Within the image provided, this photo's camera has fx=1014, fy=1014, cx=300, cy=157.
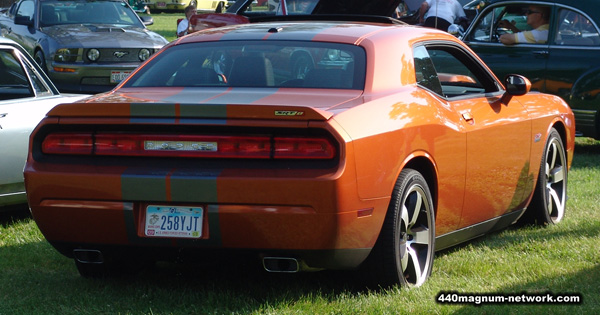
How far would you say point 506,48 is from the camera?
462 inches

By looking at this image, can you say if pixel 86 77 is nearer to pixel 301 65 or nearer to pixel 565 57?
pixel 565 57

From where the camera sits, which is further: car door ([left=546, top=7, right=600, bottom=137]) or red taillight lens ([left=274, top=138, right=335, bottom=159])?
car door ([left=546, top=7, right=600, bottom=137])

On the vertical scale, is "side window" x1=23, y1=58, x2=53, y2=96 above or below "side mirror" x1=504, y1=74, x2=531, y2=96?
below

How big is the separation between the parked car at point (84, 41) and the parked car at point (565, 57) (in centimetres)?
515

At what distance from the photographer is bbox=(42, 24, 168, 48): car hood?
14148 mm

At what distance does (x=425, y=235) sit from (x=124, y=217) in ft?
5.26

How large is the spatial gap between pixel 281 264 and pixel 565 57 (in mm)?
7260

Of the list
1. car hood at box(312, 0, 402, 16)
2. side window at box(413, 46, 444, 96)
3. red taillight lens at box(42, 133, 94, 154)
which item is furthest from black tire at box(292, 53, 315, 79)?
car hood at box(312, 0, 402, 16)

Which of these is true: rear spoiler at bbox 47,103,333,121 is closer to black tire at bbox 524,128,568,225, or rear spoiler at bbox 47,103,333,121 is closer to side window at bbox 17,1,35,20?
black tire at bbox 524,128,568,225

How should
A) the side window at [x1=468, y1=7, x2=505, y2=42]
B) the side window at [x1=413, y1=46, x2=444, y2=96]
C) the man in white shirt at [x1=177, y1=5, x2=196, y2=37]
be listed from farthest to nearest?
the man in white shirt at [x1=177, y1=5, x2=196, y2=37] → the side window at [x1=468, y1=7, x2=505, y2=42] → the side window at [x1=413, y1=46, x2=444, y2=96]

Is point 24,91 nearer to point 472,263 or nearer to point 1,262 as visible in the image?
point 1,262

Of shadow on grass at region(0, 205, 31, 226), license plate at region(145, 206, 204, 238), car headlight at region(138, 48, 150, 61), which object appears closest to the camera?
license plate at region(145, 206, 204, 238)

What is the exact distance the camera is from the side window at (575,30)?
11172 mm

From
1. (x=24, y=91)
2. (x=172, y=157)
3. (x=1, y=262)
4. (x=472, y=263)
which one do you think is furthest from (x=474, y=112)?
(x=24, y=91)
